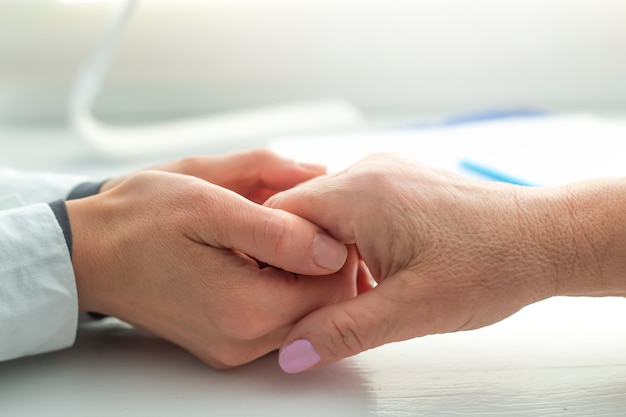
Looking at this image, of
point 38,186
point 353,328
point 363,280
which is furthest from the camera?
point 38,186

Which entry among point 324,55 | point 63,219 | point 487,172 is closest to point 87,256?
point 63,219

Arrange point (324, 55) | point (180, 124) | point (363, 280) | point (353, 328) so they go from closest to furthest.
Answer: point (353, 328), point (363, 280), point (180, 124), point (324, 55)

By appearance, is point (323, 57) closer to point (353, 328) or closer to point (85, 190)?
point (85, 190)

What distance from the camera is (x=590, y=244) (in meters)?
0.56

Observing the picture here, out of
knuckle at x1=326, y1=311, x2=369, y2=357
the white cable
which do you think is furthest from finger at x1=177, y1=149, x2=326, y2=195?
the white cable

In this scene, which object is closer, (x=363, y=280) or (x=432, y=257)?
(x=432, y=257)

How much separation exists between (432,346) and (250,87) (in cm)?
90

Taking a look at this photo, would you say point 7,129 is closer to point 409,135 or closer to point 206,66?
point 206,66

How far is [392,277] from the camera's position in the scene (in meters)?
0.56

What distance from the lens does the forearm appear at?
22.0 inches

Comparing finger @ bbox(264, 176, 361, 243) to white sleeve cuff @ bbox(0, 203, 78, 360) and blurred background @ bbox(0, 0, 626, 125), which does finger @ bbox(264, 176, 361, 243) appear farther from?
blurred background @ bbox(0, 0, 626, 125)

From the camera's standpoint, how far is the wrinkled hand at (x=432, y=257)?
1.78 feet

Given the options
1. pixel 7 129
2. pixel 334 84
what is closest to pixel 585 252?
pixel 334 84

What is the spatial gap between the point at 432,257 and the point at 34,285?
29cm
